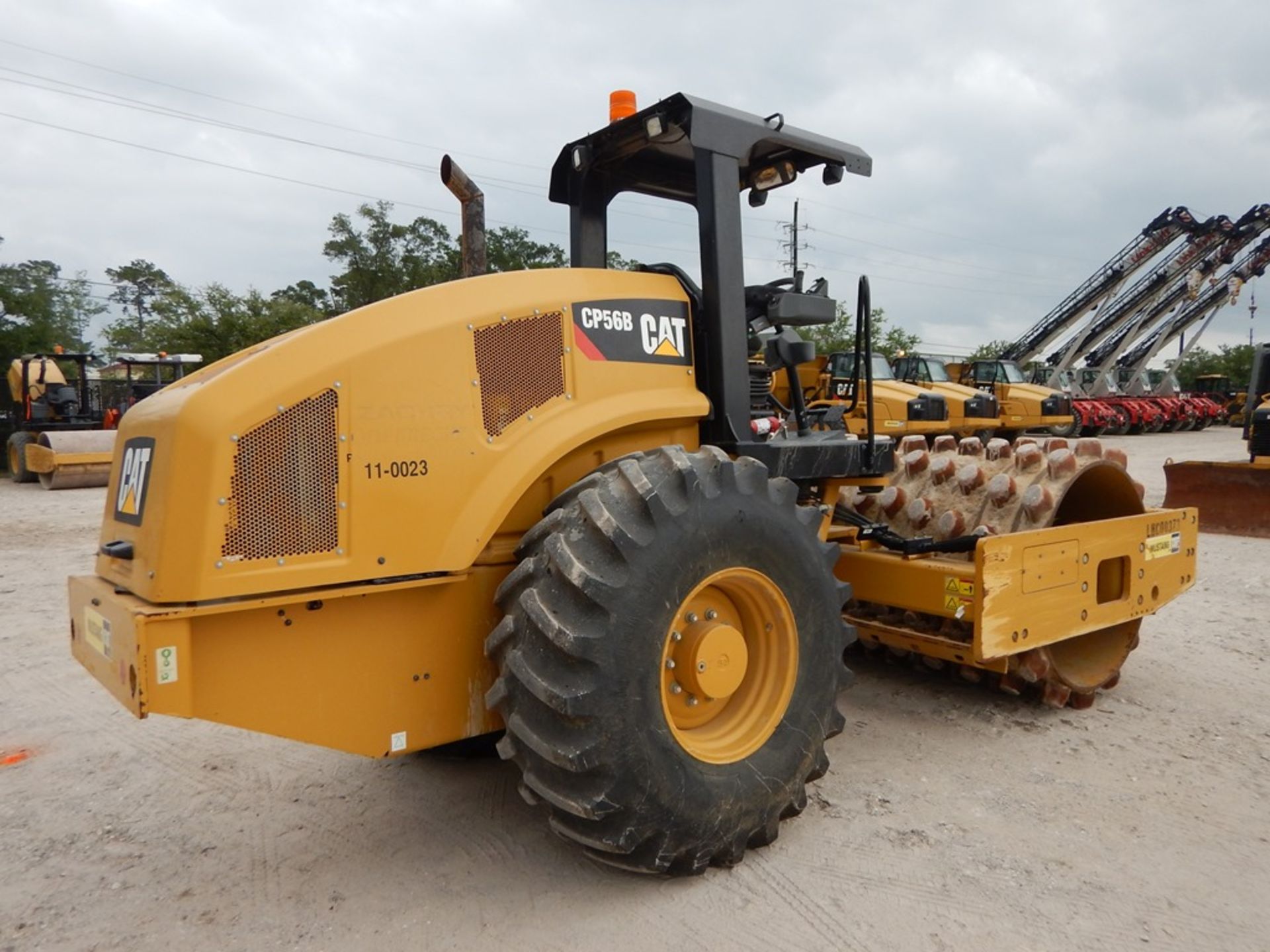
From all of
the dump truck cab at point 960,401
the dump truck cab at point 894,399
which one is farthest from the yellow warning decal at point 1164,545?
the dump truck cab at point 960,401

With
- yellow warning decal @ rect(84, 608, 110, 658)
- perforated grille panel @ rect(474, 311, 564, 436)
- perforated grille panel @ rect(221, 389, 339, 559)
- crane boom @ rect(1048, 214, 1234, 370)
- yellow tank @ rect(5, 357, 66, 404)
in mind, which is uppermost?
crane boom @ rect(1048, 214, 1234, 370)

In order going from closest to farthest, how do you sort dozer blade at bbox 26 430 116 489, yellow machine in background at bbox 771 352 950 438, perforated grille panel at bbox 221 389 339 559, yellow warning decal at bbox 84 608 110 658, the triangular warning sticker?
perforated grille panel at bbox 221 389 339 559 < yellow warning decal at bbox 84 608 110 658 < the triangular warning sticker < yellow machine in background at bbox 771 352 950 438 < dozer blade at bbox 26 430 116 489

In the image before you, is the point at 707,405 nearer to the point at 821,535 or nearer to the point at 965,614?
the point at 821,535

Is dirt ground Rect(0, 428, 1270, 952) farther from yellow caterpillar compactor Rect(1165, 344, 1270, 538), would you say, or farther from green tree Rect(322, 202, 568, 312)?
green tree Rect(322, 202, 568, 312)

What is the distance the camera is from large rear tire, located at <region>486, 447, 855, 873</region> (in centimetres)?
250

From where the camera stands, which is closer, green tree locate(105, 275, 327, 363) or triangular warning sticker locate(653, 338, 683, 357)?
triangular warning sticker locate(653, 338, 683, 357)

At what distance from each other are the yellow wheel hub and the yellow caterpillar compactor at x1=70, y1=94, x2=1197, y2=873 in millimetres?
10

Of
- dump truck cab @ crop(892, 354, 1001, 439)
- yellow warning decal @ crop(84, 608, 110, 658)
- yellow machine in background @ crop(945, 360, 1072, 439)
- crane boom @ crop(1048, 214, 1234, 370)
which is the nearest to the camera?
yellow warning decal @ crop(84, 608, 110, 658)

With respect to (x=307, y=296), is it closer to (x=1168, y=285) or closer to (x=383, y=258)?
(x=383, y=258)

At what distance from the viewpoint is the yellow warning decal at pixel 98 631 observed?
8.16 ft

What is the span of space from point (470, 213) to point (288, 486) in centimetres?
319

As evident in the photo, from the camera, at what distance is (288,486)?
2441mm

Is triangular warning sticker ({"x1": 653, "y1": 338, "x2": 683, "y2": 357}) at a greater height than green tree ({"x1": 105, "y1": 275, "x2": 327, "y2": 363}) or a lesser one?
lesser

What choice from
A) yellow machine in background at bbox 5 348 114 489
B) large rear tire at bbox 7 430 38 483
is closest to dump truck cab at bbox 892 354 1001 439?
yellow machine in background at bbox 5 348 114 489
